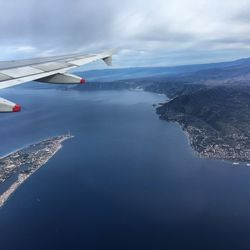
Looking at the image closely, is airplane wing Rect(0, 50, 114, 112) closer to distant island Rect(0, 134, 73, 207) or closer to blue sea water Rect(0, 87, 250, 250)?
blue sea water Rect(0, 87, 250, 250)

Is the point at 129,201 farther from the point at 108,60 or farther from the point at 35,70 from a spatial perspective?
the point at 35,70

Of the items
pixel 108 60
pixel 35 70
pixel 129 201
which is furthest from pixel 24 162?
pixel 35 70

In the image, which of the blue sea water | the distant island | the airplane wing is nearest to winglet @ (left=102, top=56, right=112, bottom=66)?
the airplane wing

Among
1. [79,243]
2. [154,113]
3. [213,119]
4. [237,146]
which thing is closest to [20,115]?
[154,113]

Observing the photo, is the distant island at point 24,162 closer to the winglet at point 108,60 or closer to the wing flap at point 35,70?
the winglet at point 108,60

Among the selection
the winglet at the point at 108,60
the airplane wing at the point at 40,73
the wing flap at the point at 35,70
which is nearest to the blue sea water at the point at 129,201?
the winglet at the point at 108,60
